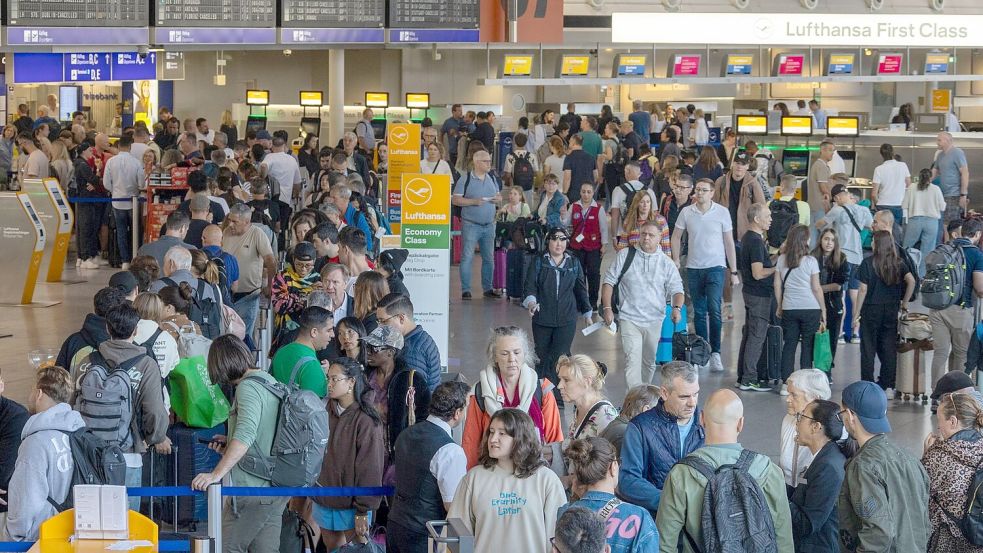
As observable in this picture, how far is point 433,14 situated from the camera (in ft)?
52.0

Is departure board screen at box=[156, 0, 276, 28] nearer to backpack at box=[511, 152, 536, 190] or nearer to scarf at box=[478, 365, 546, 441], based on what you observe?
backpack at box=[511, 152, 536, 190]

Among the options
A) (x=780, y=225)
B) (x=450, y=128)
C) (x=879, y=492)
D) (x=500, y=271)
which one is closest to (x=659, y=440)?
(x=879, y=492)

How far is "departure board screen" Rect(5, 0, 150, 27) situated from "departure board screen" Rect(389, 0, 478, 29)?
292 cm

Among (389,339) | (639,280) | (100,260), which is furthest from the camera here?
(100,260)

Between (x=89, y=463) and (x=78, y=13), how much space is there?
961 centimetres

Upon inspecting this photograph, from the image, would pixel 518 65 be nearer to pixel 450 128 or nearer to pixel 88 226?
pixel 450 128

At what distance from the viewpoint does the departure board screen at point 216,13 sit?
14875 mm

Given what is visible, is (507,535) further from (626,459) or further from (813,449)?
(813,449)

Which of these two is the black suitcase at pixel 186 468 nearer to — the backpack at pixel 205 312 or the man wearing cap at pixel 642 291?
the backpack at pixel 205 312

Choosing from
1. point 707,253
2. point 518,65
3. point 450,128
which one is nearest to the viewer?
point 707,253

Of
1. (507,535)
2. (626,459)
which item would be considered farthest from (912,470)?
(507,535)

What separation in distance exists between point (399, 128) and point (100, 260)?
5.22 meters

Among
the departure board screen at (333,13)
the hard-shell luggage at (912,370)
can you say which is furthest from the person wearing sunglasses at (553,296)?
the departure board screen at (333,13)

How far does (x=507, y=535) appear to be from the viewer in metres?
5.16
